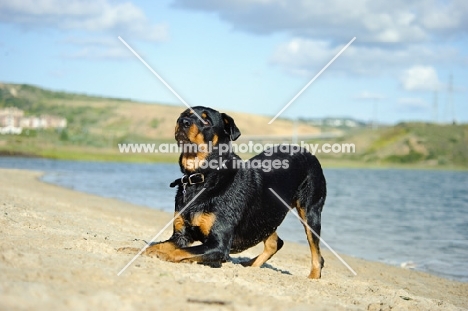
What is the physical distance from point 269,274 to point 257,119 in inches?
3612

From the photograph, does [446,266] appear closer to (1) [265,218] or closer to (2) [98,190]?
(1) [265,218]

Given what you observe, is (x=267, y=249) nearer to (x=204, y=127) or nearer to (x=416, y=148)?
(x=204, y=127)

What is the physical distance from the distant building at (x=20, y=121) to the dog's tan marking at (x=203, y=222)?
85.1 metres

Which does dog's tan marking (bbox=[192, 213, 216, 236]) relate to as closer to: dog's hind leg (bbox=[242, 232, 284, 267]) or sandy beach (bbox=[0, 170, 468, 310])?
sandy beach (bbox=[0, 170, 468, 310])

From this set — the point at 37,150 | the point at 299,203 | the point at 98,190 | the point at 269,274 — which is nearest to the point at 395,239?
the point at 299,203

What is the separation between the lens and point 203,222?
7.76 metres

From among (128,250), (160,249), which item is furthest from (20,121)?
(160,249)

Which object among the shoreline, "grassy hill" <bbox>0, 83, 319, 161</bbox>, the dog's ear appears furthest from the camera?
"grassy hill" <bbox>0, 83, 319, 161</bbox>

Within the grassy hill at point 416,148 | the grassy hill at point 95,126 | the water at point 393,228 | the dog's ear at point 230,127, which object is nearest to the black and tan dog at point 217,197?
the dog's ear at point 230,127

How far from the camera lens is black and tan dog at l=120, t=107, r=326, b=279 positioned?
7688 millimetres

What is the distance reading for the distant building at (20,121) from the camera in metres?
88.8

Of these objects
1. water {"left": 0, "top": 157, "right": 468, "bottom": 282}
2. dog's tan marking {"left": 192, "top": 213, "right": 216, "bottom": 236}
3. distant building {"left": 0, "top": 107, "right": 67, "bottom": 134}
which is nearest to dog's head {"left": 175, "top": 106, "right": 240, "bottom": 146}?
dog's tan marking {"left": 192, "top": 213, "right": 216, "bottom": 236}

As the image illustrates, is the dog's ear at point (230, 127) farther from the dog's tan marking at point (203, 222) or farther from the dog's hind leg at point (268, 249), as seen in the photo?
the dog's hind leg at point (268, 249)

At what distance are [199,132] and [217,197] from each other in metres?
0.83
